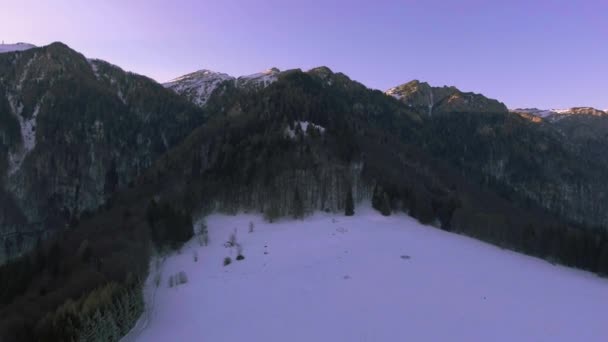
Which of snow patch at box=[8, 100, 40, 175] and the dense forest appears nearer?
the dense forest

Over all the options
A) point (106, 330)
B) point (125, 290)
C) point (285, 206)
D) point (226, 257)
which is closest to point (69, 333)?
point (106, 330)

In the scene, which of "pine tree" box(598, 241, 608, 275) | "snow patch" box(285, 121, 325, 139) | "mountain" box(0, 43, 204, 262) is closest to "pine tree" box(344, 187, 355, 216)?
"snow patch" box(285, 121, 325, 139)

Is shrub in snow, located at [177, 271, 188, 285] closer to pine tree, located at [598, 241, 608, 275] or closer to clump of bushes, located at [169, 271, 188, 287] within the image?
clump of bushes, located at [169, 271, 188, 287]

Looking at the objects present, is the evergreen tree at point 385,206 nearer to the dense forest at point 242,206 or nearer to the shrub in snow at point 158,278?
the dense forest at point 242,206

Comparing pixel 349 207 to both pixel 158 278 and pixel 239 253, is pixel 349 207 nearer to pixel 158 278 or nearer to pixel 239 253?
pixel 239 253

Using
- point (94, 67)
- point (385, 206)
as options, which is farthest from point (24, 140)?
point (385, 206)
